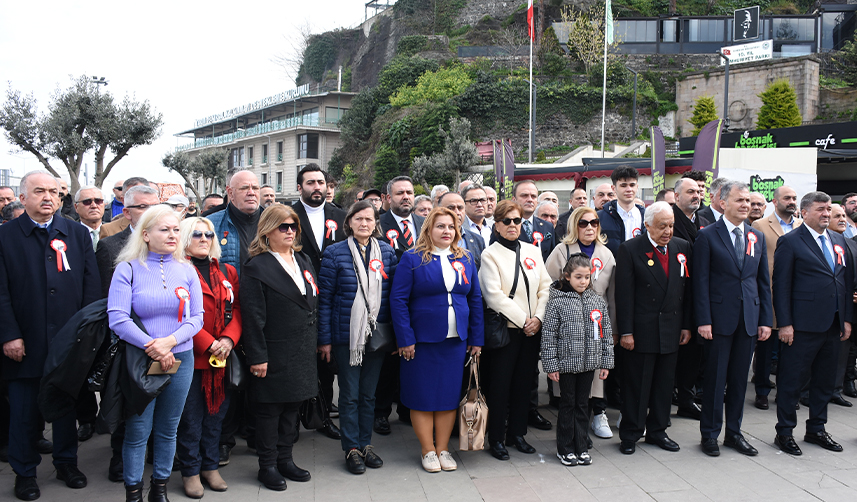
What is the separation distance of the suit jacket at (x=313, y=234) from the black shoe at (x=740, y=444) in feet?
11.6

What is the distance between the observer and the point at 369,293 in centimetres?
430

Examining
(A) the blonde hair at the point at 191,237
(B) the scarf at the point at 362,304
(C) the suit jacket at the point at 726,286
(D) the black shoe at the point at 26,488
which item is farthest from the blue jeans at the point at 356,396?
(C) the suit jacket at the point at 726,286

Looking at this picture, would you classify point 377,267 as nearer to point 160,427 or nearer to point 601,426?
point 160,427

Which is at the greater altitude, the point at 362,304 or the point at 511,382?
the point at 362,304

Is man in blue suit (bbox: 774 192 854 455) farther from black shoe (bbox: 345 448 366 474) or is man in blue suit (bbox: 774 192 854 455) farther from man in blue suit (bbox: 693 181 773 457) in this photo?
black shoe (bbox: 345 448 366 474)

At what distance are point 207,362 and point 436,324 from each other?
153cm

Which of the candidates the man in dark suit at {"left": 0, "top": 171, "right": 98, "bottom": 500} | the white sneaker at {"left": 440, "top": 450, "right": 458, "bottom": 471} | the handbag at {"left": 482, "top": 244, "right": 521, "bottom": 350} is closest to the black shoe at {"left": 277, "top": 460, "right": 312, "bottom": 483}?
the white sneaker at {"left": 440, "top": 450, "right": 458, "bottom": 471}

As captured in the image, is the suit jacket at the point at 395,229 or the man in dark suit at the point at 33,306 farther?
the suit jacket at the point at 395,229

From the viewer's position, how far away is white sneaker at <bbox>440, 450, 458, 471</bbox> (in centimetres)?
424

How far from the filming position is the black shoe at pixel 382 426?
5.09 m

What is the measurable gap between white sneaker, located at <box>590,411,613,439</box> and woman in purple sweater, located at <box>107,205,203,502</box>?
329 cm

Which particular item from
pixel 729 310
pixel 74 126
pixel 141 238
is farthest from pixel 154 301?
pixel 74 126

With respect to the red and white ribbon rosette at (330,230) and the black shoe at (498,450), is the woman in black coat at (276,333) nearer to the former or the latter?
the red and white ribbon rosette at (330,230)

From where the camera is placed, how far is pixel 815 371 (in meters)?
4.93
